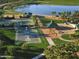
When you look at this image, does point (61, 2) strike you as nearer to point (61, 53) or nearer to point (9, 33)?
point (9, 33)

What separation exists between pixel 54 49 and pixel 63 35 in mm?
7925

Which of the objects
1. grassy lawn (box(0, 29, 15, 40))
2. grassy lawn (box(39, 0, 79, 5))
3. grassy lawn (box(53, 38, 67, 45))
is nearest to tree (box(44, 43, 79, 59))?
grassy lawn (box(53, 38, 67, 45))

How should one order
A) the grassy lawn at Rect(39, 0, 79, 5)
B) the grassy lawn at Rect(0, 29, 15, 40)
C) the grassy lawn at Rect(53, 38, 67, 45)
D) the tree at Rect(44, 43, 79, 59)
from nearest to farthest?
the tree at Rect(44, 43, 79, 59) < the grassy lawn at Rect(53, 38, 67, 45) < the grassy lawn at Rect(0, 29, 15, 40) < the grassy lawn at Rect(39, 0, 79, 5)

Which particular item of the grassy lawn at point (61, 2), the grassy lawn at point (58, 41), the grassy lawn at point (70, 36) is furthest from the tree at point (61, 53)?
the grassy lawn at point (61, 2)

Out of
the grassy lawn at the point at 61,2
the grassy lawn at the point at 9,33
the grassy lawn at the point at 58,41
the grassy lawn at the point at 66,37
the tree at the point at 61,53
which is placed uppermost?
the tree at the point at 61,53

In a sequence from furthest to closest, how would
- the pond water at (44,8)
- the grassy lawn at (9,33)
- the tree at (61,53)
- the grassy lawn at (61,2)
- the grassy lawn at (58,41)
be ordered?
the grassy lawn at (61,2)
the pond water at (44,8)
the grassy lawn at (9,33)
the grassy lawn at (58,41)
the tree at (61,53)

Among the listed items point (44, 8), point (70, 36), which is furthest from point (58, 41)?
point (44, 8)

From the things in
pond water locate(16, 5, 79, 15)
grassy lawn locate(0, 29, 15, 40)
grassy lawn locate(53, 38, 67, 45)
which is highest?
grassy lawn locate(0, 29, 15, 40)

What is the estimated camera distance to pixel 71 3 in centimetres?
4931

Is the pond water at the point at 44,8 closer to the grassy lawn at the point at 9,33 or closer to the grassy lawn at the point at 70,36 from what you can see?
the grassy lawn at the point at 9,33

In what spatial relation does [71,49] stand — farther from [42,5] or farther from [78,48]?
[42,5]

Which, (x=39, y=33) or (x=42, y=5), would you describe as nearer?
(x=39, y=33)

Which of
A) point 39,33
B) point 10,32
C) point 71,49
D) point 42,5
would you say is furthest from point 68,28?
point 42,5

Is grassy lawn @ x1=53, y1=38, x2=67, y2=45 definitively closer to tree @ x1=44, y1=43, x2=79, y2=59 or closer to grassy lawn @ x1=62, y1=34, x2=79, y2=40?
grassy lawn @ x1=62, y1=34, x2=79, y2=40
